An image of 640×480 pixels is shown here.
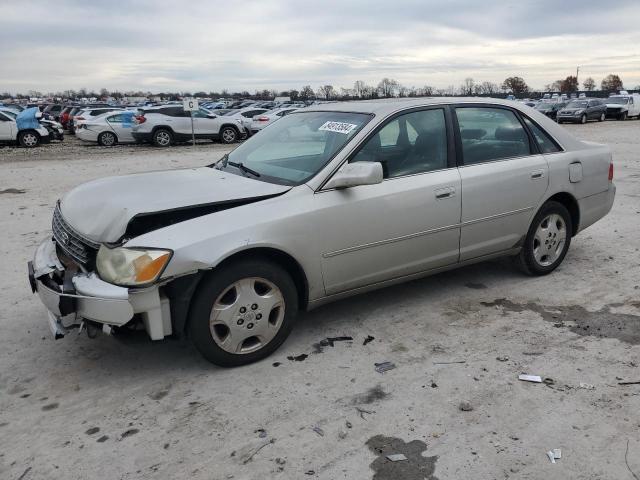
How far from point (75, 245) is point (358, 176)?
6.11 feet

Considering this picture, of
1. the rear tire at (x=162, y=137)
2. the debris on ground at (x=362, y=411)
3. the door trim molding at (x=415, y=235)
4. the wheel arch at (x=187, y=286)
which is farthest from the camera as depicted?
the rear tire at (x=162, y=137)

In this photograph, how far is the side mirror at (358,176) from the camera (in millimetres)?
3727

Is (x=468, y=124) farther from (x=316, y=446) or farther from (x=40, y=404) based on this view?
(x=40, y=404)

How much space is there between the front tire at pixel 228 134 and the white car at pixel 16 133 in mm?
6945

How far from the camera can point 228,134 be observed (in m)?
23.3

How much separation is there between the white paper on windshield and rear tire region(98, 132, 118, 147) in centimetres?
2025

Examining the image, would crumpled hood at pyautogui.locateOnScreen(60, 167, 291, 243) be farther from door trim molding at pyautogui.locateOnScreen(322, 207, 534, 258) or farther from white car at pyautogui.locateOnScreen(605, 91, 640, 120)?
white car at pyautogui.locateOnScreen(605, 91, 640, 120)

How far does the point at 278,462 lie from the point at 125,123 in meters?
22.1

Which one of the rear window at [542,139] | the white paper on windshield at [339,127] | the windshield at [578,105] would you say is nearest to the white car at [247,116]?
the windshield at [578,105]

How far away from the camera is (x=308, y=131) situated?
4496 millimetres

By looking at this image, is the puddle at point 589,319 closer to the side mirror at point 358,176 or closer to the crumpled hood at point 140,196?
the side mirror at point 358,176

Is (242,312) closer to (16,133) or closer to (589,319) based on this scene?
(589,319)

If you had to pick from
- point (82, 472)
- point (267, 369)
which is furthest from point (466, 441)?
point (82, 472)

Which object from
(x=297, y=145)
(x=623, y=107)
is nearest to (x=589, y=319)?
(x=297, y=145)
